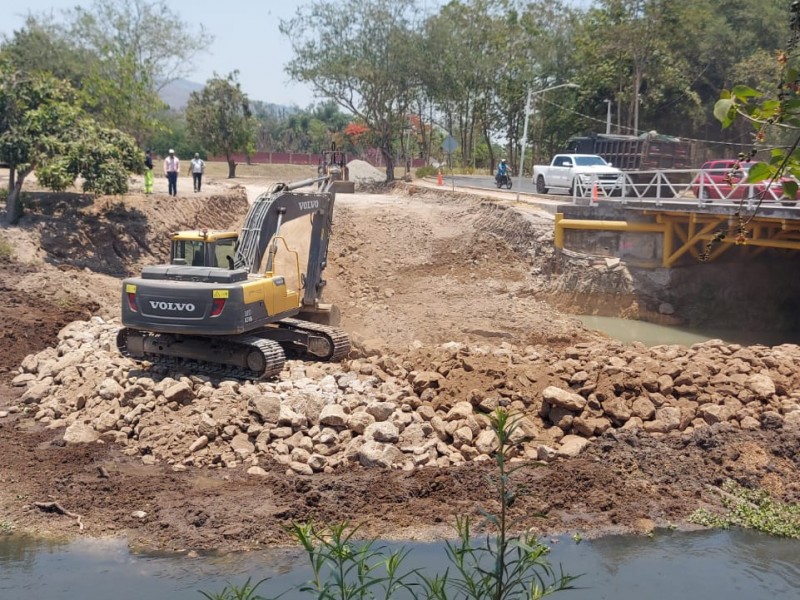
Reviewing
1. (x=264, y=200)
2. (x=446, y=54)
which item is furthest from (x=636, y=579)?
(x=446, y=54)

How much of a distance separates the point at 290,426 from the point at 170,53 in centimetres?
4247

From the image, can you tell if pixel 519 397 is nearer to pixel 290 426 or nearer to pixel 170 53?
pixel 290 426

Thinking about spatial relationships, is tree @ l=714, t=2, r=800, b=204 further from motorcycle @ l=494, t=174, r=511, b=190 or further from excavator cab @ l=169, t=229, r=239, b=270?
motorcycle @ l=494, t=174, r=511, b=190

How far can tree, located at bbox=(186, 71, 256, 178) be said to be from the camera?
48719 millimetres

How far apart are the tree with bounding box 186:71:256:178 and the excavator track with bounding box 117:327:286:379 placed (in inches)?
1355

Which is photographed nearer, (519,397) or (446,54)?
(519,397)

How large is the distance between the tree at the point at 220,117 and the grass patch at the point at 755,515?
40052 millimetres

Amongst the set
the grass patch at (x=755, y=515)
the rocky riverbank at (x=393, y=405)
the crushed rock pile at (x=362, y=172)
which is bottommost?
the grass patch at (x=755, y=515)

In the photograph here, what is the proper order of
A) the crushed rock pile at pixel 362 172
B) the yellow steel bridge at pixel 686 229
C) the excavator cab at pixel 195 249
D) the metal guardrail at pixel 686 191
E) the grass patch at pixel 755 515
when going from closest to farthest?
the grass patch at pixel 755 515, the excavator cab at pixel 195 249, the metal guardrail at pixel 686 191, the yellow steel bridge at pixel 686 229, the crushed rock pile at pixel 362 172

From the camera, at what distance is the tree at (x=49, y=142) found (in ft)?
80.3

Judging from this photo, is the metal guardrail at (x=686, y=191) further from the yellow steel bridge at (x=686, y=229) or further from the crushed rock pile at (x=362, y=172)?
the crushed rock pile at (x=362, y=172)

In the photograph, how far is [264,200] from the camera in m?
15.5

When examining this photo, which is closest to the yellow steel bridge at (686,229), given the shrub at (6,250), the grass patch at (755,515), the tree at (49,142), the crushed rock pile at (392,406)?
the crushed rock pile at (392,406)

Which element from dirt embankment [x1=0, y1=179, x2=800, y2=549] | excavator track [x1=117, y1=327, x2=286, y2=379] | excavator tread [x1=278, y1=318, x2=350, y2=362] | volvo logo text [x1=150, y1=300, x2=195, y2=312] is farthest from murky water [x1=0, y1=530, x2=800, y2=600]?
excavator tread [x1=278, y1=318, x2=350, y2=362]
